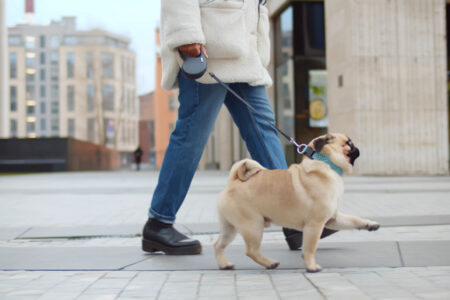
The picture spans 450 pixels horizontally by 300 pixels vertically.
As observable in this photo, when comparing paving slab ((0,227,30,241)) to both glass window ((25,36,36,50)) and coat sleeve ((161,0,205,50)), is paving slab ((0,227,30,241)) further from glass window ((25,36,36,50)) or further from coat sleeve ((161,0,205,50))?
glass window ((25,36,36,50))

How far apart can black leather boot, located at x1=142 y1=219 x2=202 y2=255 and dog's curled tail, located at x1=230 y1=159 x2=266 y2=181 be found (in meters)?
0.81

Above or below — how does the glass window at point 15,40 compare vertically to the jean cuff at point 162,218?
above

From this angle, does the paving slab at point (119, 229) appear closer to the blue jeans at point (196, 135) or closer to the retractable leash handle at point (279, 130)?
the blue jeans at point (196, 135)

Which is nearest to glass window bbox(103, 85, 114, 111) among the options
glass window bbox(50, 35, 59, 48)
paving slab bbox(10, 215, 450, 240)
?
glass window bbox(50, 35, 59, 48)

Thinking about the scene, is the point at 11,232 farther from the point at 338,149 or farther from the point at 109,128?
the point at 109,128

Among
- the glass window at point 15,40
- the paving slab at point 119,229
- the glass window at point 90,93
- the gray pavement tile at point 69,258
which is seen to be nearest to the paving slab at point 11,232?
the paving slab at point 119,229

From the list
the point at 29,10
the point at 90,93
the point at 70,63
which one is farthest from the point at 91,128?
the point at 29,10

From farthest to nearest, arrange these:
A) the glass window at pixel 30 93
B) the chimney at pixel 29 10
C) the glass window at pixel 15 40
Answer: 1. the chimney at pixel 29 10
2. the glass window at pixel 15 40
3. the glass window at pixel 30 93

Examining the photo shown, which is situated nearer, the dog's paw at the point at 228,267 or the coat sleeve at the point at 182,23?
the dog's paw at the point at 228,267

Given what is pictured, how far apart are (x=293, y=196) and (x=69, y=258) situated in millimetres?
1612

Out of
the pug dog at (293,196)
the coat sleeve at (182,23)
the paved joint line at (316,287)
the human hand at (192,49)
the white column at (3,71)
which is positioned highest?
the white column at (3,71)

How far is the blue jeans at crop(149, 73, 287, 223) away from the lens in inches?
132

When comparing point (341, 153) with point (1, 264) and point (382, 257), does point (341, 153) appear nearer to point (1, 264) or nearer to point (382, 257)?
point (382, 257)

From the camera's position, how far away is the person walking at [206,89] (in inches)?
130
